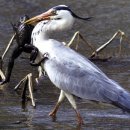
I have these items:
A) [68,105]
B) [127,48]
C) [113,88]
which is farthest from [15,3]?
[113,88]

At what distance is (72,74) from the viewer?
395 inches

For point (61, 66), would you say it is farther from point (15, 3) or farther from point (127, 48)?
point (15, 3)

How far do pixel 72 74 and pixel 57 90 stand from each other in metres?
2.26

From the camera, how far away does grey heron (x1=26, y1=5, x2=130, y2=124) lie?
9664 millimetres

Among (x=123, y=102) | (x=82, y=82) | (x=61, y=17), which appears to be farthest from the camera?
(x=61, y=17)

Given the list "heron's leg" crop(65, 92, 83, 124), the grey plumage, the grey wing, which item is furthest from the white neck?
"heron's leg" crop(65, 92, 83, 124)

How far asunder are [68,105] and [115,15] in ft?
30.5

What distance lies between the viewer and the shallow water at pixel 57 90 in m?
9.84

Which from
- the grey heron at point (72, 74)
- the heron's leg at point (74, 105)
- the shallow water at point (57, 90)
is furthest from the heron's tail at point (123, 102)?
the heron's leg at point (74, 105)

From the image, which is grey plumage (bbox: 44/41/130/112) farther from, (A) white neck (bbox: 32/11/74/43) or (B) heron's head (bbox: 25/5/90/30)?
(B) heron's head (bbox: 25/5/90/30)

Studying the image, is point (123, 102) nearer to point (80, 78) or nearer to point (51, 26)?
point (80, 78)

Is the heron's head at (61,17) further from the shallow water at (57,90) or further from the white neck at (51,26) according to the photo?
the shallow water at (57,90)

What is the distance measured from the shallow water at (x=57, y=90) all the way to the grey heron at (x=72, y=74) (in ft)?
0.96

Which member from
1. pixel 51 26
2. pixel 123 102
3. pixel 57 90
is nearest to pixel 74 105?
pixel 123 102
